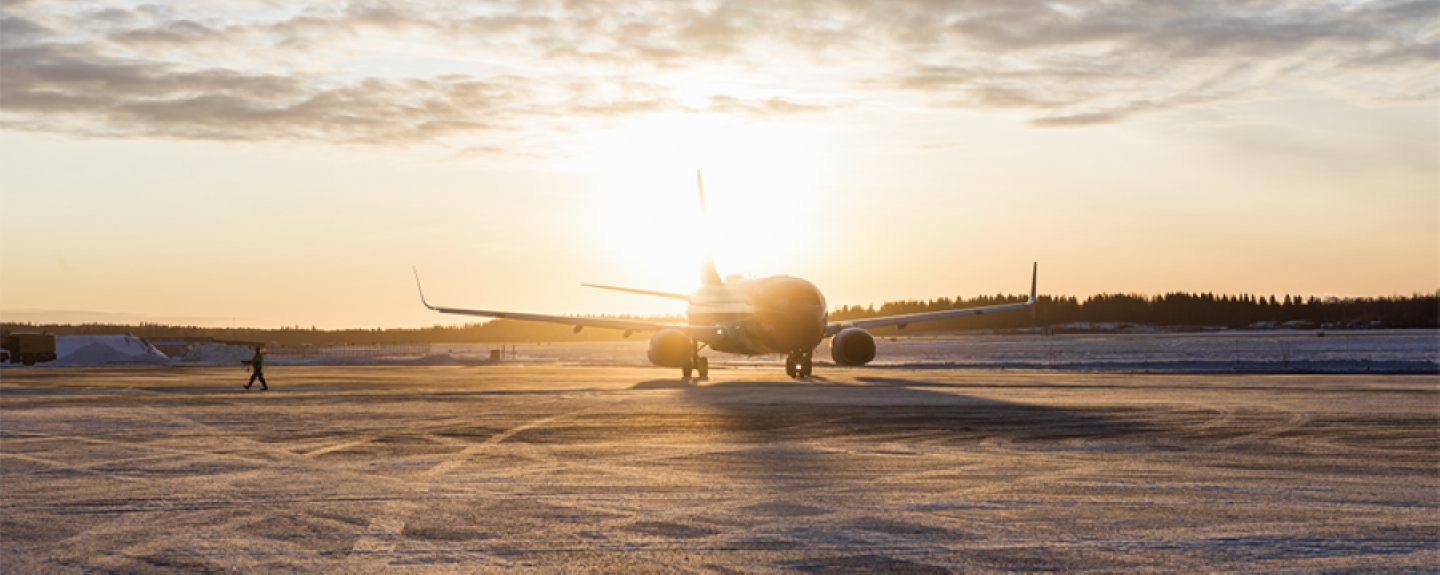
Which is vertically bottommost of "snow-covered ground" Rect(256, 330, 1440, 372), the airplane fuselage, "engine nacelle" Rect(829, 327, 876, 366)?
"snow-covered ground" Rect(256, 330, 1440, 372)

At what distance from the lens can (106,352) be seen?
271 feet

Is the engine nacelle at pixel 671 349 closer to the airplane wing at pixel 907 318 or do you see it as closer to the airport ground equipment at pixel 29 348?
the airplane wing at pixel 907 318

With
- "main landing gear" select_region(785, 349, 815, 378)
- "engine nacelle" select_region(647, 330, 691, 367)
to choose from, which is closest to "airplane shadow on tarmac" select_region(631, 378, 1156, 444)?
"engine nacelle" select_region(647, 330, 691, 367)

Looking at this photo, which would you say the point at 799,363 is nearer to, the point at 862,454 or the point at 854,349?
the point at 854,349

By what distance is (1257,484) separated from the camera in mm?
11711

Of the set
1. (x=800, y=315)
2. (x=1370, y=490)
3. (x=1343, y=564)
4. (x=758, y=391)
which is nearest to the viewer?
(x=1343, y=564)

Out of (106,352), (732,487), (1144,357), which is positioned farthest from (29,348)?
(732,487)

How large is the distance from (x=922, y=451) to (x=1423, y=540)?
7.34 meters

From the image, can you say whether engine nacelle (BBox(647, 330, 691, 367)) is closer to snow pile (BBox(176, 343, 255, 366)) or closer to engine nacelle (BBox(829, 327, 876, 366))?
engine nacelle (BBox(829, 327, 876, 366))

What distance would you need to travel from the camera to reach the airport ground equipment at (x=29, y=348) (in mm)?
78688

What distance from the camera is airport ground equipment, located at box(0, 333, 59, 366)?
78.7 meters

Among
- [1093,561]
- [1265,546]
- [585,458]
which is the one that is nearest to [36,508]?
[585,458]

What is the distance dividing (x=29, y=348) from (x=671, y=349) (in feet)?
211

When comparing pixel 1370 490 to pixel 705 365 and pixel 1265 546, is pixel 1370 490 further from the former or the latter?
pixel 705 365
